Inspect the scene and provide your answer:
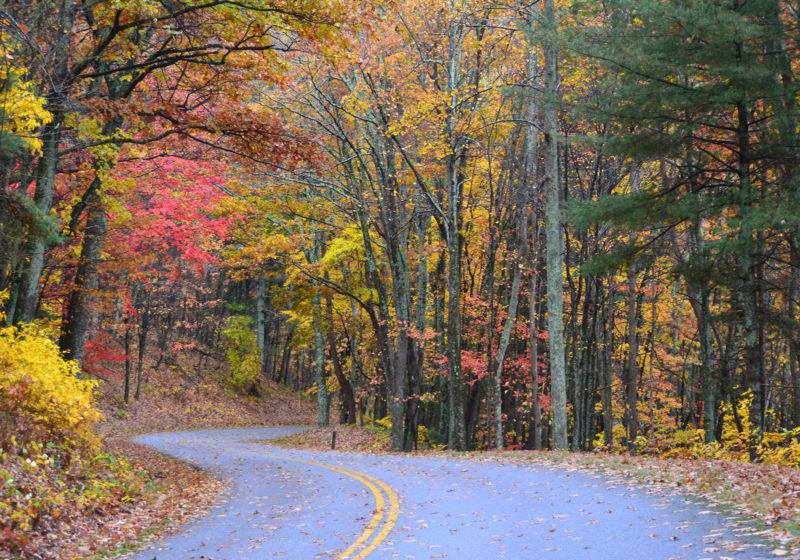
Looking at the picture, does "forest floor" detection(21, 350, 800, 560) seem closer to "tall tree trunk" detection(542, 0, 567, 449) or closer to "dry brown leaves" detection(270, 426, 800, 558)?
"dry brown leaves" detection(270, 426, 800, 558)

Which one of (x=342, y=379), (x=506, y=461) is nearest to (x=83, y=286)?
(x=506, y=461)

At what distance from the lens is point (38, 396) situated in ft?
31.7

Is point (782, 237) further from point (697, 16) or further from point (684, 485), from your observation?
point (684, 485)

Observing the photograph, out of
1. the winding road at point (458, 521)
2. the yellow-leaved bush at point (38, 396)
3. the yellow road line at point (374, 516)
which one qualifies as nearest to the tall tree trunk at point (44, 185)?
the yellow-leaved bush at point (38, 396)

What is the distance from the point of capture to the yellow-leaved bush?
9.17 meters

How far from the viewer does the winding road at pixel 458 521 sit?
638cm

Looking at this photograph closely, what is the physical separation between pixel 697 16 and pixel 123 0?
33.0 feet

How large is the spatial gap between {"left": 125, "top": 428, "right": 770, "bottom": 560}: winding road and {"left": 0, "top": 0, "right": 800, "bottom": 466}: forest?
3824 mm

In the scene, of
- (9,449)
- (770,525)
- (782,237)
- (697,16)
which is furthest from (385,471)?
(697,16)

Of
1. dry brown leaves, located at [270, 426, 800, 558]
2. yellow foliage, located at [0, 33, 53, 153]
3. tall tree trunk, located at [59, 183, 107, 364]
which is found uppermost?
yellow foliage, located at [0, 33, 53, 153]

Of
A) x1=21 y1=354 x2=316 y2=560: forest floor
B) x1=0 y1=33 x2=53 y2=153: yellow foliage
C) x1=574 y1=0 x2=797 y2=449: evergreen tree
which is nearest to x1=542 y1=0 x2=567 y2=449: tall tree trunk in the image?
x1=574 y1=0 x2=797 y2=449: evergreen tree

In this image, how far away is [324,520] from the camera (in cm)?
914

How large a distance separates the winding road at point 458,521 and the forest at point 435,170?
3.82 metres

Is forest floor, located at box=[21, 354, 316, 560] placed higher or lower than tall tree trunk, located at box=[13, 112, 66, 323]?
lower
